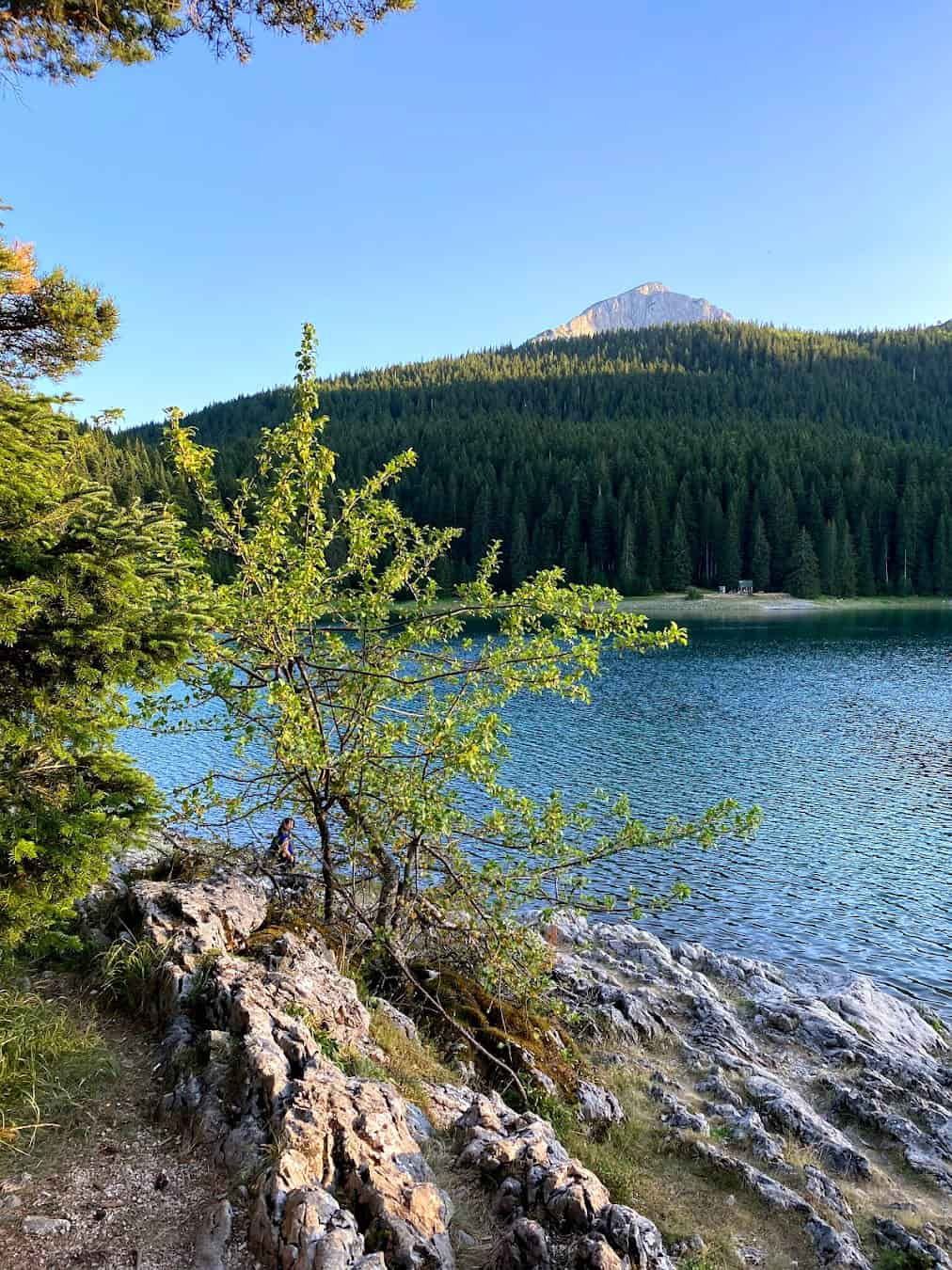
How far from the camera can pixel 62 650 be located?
545 centimetres

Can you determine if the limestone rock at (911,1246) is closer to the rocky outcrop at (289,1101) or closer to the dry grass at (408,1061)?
the dry grass at (408,1061)

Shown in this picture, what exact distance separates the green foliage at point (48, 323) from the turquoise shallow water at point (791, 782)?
19.9 feet

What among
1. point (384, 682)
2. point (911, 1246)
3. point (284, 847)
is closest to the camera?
point (911, 1246)

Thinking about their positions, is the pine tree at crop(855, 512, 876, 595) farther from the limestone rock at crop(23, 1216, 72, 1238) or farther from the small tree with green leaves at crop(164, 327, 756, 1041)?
the limestone rock at crop(23, 1216, 72, 1238)

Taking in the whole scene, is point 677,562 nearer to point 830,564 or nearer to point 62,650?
point 830,564

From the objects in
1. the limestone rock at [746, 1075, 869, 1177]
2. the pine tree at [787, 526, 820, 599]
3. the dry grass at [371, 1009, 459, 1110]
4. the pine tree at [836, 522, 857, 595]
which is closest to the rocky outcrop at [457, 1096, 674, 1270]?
the dry grass at [371, 1009, 459, 1110]

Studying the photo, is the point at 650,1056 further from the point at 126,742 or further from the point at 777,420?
the point at 777,420

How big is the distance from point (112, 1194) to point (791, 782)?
92.7 ft

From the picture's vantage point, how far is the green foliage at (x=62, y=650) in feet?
17.2

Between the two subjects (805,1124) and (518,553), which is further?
(518,553)

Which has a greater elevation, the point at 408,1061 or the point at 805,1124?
the point at 408,1061

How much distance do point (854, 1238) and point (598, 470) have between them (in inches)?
4853

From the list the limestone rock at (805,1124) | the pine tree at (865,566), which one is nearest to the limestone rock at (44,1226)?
the limestone rock at (805,1124)

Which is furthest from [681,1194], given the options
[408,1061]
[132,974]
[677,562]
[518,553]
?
[518,553]
